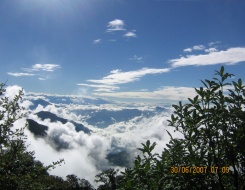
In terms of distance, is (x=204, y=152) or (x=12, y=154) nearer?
(x=204, y=152)

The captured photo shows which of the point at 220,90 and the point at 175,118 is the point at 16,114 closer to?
the point at 175,118

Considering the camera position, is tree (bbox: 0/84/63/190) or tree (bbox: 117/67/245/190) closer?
tree (bbox: 117/67/245/190)

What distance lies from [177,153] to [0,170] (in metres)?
9.05

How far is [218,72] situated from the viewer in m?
7.67

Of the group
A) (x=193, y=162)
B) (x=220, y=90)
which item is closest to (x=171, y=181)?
(x=193, y=162)

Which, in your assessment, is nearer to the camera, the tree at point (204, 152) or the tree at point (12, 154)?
the tree at point (204, 152)
